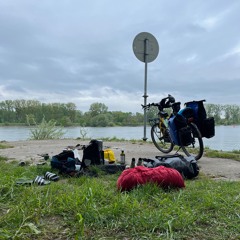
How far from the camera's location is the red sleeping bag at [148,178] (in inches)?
87.8

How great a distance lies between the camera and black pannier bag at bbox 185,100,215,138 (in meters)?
4.35

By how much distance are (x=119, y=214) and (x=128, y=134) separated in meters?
8.21

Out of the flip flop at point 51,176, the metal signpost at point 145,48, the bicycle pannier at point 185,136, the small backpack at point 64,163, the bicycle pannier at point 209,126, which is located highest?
the metal signpost at point 145,48

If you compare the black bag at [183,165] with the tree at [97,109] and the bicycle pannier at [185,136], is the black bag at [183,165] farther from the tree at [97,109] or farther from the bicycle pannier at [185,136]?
the tree at [97,109]

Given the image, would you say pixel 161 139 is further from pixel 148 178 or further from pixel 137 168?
pixel 148 178

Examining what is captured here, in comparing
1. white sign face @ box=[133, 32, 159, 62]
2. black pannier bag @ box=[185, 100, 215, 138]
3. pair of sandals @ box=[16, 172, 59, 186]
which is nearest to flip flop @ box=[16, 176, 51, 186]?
pair of sandals @ box=[16, 172, 59, 186]

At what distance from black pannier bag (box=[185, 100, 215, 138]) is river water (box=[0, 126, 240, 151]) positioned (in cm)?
145

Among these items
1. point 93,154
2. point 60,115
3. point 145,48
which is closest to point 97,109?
point 60,115

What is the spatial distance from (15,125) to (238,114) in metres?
11.2

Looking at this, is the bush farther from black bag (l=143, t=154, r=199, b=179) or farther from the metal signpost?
black bag (l=143, t=154, r=199, b=179)

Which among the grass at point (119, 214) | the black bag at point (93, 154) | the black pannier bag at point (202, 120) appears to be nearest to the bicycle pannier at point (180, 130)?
the black pannier bag at point (202, 120)

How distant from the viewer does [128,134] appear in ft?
32.3

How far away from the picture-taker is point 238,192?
217 cm

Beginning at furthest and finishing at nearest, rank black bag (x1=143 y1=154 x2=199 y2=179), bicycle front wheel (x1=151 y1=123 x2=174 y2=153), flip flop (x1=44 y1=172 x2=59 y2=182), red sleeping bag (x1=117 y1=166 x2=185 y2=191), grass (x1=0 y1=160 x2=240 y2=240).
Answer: bicycle front wheel (x1=151 y1=123 x2=174 y2=153), black bag (x1=143 y1=154 x2=199 y2=179), flip flop (x1=44 y1=172 x2=59 y2=182), red sleeping bag (x1=117 y1=166 x2=185 y2=191), grass (x1=0 y1=160 x2=240 y2=240)
